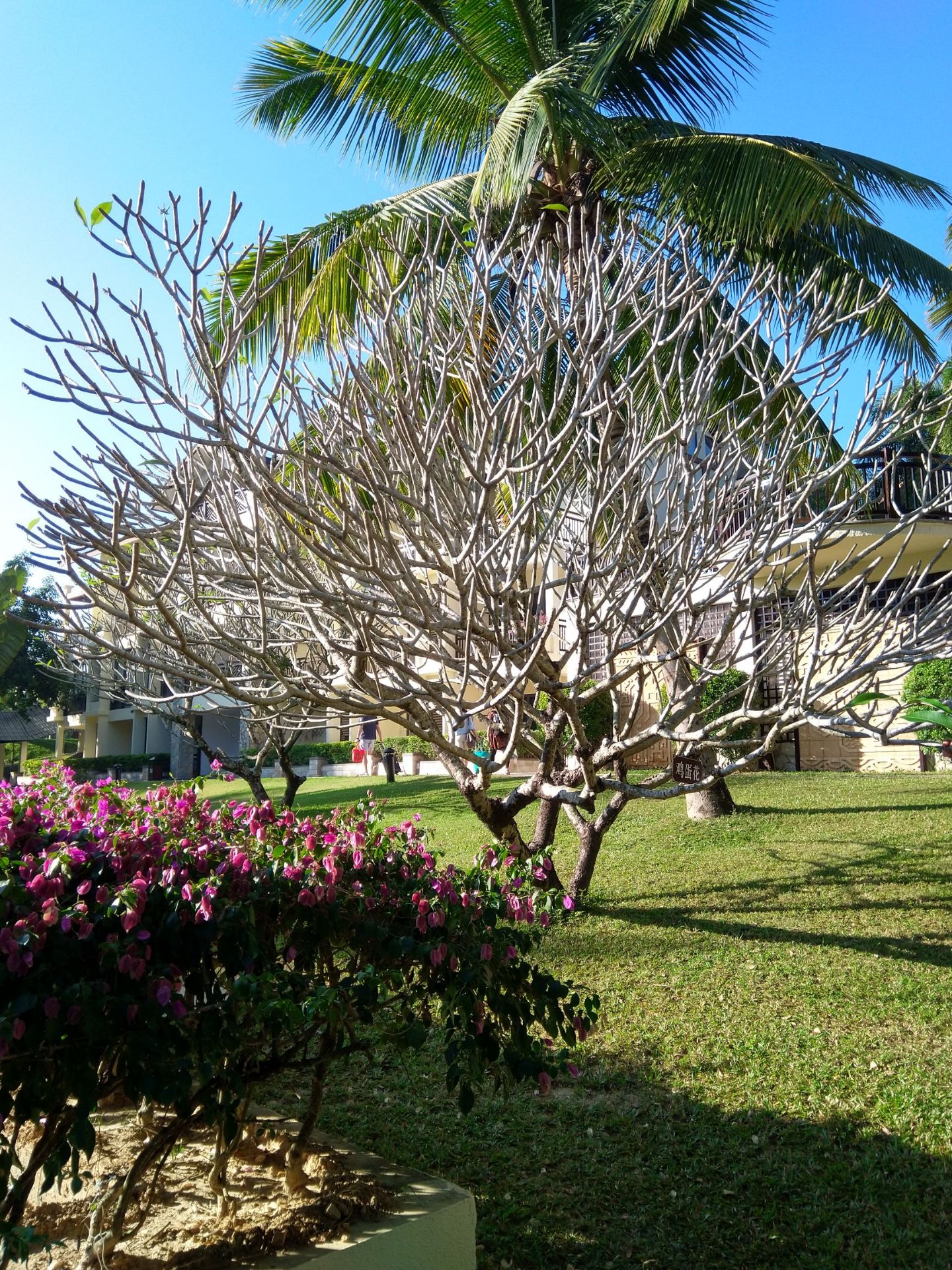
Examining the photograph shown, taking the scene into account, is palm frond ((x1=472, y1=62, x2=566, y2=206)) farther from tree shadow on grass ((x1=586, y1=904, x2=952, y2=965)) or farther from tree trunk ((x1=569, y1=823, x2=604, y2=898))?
tree shadow on grass ((x1=586, y1=904, x2=952, y2=965))

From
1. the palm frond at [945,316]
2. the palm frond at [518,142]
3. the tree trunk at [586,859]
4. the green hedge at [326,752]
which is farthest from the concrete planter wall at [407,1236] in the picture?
the green hedge at [326,752]

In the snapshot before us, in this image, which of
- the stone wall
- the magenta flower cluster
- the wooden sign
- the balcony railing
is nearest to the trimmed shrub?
the stone wall

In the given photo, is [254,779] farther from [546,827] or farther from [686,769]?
[686,769]

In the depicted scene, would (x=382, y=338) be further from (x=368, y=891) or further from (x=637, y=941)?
(x=637, y=941)

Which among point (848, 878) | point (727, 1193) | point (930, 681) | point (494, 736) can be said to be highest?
point (930, 681)

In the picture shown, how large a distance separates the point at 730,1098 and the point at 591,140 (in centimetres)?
809

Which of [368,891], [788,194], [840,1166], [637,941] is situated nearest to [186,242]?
[368,891]

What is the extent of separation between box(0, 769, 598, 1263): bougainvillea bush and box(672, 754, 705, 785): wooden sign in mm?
3952

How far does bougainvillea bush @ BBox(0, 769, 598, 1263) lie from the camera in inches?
99.1

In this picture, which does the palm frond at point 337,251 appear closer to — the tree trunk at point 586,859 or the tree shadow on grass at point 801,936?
the tree trunk at point 586,859

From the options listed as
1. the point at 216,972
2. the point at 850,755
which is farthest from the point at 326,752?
the point at 216,972

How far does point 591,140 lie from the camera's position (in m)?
9.02

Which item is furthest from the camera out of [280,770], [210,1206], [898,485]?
[280,770]

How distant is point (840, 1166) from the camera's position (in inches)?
165
